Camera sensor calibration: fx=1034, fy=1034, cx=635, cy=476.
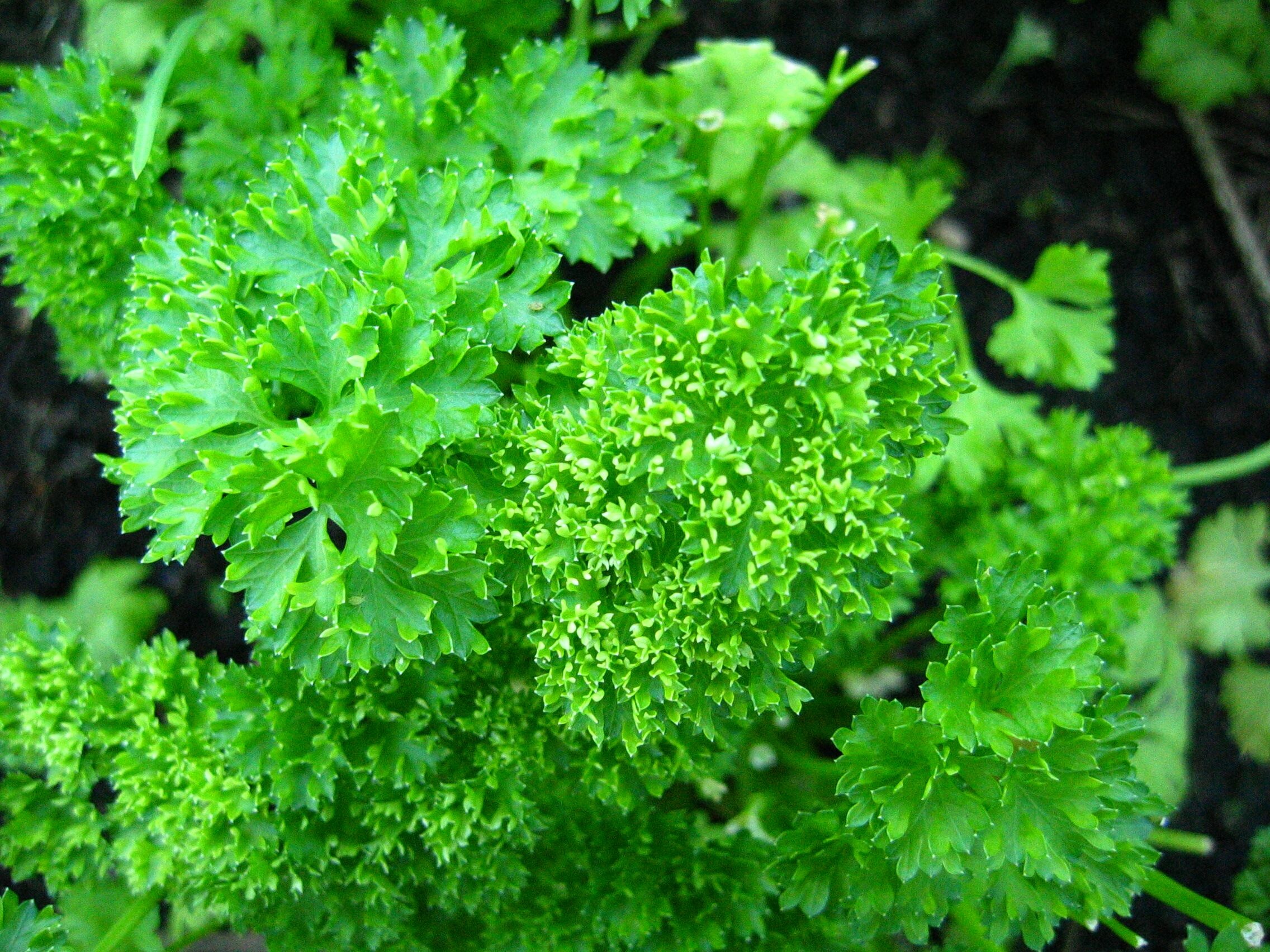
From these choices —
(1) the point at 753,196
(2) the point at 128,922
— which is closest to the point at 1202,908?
(1) the point at 753,196

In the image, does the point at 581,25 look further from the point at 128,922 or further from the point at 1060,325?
the point at 128,922

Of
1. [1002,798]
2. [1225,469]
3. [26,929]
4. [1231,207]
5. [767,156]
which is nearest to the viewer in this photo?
[1002,798]

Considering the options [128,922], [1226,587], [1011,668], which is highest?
[1011,668]

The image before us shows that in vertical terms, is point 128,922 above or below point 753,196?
below

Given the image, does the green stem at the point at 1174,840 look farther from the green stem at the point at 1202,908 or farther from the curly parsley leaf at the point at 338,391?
the curly parsley leaf at the point at 338,391

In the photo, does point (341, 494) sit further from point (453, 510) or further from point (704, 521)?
point (704, 521)
